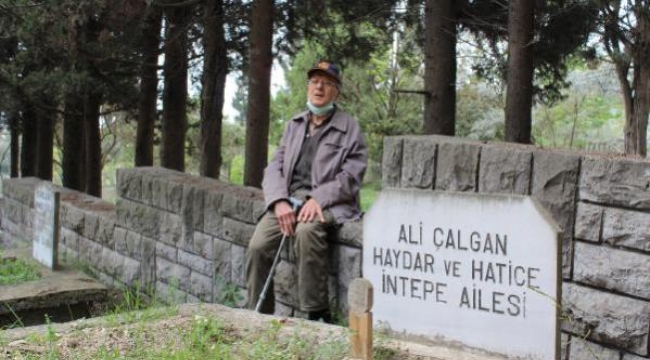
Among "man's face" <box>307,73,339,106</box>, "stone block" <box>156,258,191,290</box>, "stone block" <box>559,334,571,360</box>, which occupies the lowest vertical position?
"stone block" <box>156,258,191,290</box>

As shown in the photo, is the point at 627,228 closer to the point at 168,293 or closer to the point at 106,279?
the point at 168,293

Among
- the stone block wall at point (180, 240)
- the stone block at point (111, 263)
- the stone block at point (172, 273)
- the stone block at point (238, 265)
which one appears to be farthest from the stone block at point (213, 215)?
the stone block at point (111, 263)

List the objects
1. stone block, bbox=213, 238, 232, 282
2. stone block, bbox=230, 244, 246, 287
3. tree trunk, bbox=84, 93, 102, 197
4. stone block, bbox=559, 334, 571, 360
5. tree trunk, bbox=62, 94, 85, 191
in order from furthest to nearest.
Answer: tree trunk, bbox=62, 94, 85, 191
tree trunk, bbox=84, 93, 102, 197
stone block, bbox=213, 238, 232, 282
stone block, bbox=230, 244, 246, 287
stone block, bbox=559, 334, 571, 360

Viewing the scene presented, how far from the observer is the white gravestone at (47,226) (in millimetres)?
6844

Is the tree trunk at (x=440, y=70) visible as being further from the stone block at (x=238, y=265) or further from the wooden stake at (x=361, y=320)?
the wooden stake at (x=361, y=320)

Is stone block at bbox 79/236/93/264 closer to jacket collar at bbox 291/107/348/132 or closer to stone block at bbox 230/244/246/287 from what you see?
stone block at bbox 230/244/246/287

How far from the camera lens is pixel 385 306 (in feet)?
10.5

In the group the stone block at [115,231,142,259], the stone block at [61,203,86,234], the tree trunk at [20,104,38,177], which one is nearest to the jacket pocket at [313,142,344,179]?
the stone block at [115,231,142,259]

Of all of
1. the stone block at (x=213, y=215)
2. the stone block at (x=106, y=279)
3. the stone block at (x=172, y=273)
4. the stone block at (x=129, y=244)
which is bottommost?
the stone block at (x=106, y=279)

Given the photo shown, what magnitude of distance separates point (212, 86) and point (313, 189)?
548 cm

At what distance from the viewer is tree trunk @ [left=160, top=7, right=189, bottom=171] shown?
10891 mm

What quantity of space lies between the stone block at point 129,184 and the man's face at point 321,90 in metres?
2.72

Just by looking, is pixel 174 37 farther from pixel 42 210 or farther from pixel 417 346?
pixel 417 346

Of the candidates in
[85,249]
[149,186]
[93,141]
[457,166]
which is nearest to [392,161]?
[457,166]
